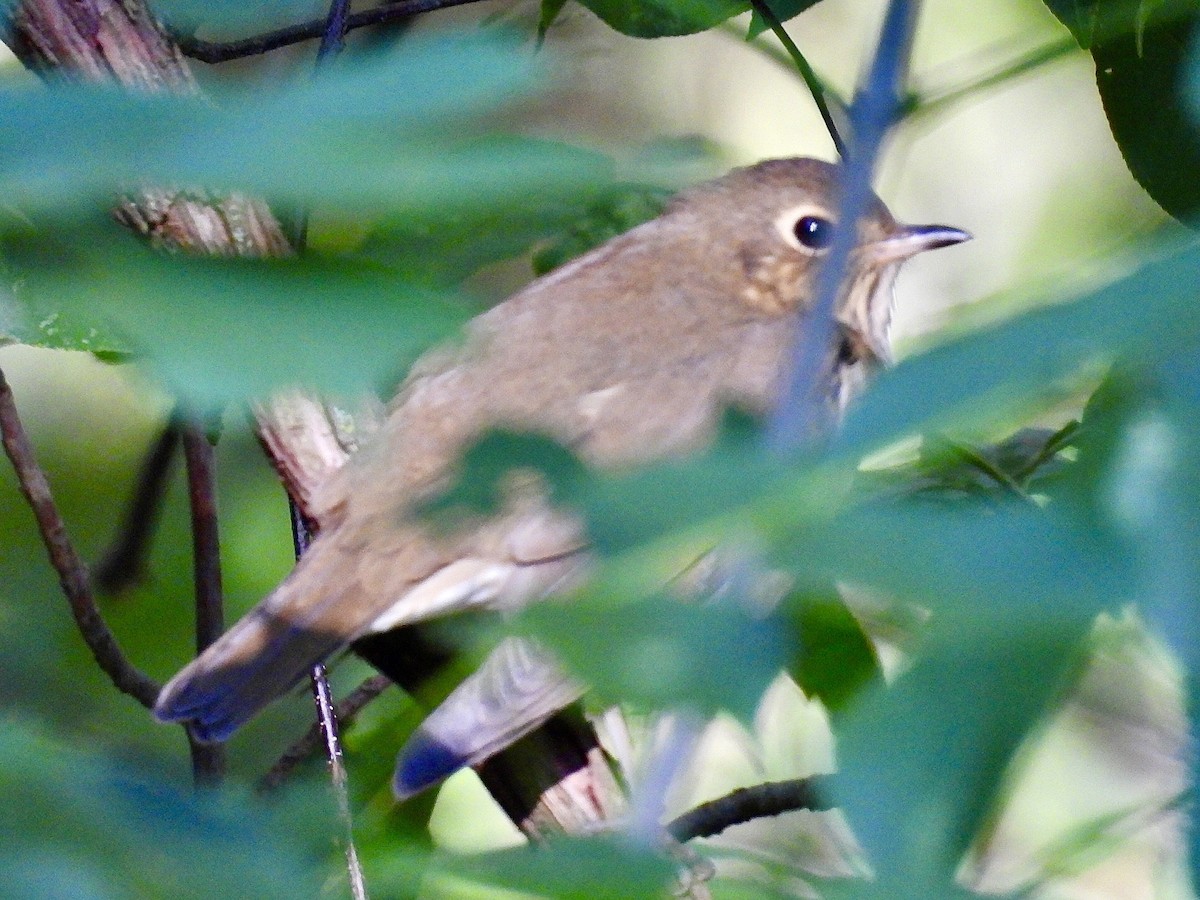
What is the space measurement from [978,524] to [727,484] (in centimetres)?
10

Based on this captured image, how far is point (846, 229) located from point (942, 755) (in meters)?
0.33

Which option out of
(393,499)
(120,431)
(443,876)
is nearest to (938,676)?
(443,876)

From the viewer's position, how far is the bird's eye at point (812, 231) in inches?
129

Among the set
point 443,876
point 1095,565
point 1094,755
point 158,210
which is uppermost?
point 158,210

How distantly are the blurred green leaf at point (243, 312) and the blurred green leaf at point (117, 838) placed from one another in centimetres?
24

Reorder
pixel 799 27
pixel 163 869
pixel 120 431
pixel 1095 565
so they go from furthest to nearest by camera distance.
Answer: pixel 799 27, pixel 120 431, pixel 163 869, pixel 1095 565

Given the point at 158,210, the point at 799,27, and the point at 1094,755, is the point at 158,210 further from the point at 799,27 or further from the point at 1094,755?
the point at 799,27

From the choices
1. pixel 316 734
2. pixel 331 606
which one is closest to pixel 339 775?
pixel 331 606

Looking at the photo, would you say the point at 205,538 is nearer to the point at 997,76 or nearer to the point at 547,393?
the point at 547,393

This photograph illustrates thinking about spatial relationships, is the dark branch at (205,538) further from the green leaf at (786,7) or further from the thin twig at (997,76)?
the thin twig at (997,76)

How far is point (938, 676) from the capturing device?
2.32 feet

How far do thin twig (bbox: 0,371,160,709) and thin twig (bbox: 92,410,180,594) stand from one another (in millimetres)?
586

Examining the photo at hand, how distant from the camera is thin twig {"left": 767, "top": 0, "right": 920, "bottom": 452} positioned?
2.55 ft

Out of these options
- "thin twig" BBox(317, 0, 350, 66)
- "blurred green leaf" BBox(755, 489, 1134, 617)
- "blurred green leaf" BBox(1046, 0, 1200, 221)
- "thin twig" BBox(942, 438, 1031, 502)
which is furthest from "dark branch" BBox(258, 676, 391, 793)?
"blurred green leaf" BBox(755, 489, 1134, 617)
